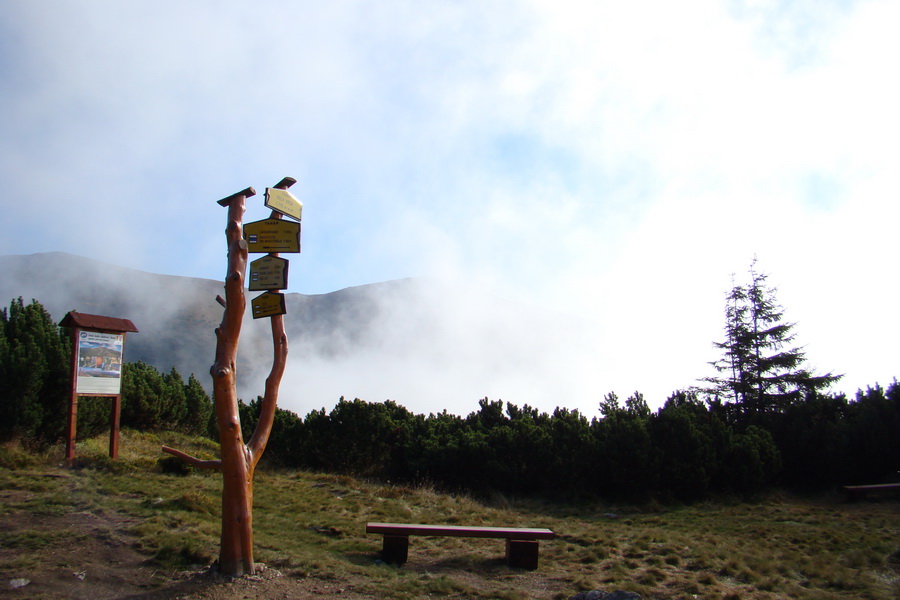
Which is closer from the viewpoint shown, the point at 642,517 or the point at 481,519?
the point at 481,519

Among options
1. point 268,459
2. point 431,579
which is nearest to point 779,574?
point 431,579

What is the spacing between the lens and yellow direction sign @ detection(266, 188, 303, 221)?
23.2 ft

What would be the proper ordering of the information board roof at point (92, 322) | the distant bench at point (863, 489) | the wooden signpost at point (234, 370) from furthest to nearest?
the distant bench at point (863, 489) → the information board roof at point (92, 322) → the wooden signpost at point (234, 370)

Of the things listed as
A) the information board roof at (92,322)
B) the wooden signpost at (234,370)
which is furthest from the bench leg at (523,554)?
the information board roof at (92,322)

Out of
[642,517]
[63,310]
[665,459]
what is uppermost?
[63,310]

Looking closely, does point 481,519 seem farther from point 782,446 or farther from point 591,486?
point 782,446

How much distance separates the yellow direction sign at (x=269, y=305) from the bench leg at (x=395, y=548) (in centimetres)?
299

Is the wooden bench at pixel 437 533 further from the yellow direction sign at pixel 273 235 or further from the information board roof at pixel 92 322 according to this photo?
the information board roof at pixel 92 322

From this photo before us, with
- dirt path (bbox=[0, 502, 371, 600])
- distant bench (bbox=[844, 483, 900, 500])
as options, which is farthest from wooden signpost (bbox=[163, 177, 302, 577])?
distant bench (bbox=[844, 483, 900, 500])

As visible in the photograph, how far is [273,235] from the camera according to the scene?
23.3 feet

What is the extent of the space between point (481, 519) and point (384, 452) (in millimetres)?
5851

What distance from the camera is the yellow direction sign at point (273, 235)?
7047 millimetres

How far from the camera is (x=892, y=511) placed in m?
12.8

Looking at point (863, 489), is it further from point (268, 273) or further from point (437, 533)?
point (268, 273)
